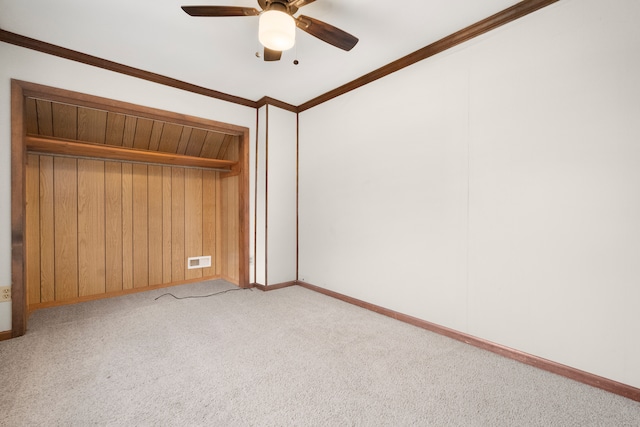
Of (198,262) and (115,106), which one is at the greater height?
(115,106)

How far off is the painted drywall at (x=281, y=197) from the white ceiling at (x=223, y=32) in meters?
0.78

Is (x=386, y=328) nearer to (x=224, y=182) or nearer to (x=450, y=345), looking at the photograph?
(x=450, y=345)

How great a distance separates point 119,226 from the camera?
3215 mm

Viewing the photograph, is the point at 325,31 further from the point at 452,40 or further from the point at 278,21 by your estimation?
the point at 452,40

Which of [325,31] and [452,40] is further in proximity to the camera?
[452,40]

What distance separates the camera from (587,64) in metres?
1.60

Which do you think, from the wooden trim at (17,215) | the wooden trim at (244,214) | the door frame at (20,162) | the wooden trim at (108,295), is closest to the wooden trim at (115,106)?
the door frame at (20,162)

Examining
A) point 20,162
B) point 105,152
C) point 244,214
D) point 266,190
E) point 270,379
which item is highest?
point 105,152

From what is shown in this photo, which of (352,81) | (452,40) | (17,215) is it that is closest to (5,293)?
(17,215)

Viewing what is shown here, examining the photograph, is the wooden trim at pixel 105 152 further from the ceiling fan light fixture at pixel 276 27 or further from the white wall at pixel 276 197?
the ceiling fan light fixture at pixel 276 27

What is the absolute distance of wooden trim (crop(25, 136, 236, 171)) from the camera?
2.49 m

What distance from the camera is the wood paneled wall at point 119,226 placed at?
278cm

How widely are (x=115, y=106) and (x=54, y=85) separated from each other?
16.2 inches

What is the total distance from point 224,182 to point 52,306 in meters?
2.20
